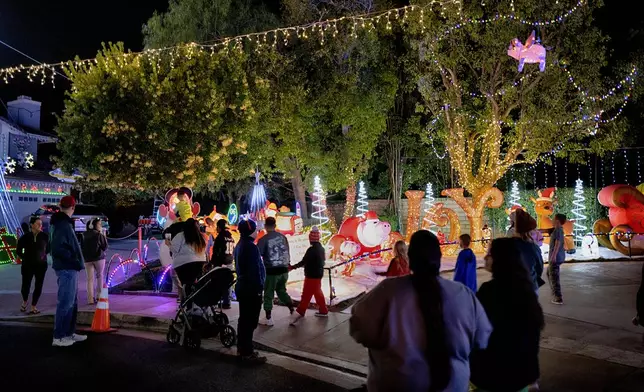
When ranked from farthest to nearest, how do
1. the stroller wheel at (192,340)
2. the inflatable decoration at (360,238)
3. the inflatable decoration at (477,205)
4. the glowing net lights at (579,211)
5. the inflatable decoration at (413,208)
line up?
the glowing net lights at (579,211) → the inflatable decoration at (477,205) → the inflatable decoration at (413,208) → the inflatable decoration at (360,238) → the stroller wheel at (192,340)

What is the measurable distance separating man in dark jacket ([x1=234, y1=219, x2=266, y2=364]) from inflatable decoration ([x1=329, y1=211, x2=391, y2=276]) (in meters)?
6.89

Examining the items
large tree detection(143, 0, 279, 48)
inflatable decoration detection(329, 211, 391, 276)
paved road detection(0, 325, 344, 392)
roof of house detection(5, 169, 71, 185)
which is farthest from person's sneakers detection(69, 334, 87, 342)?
roof of house detection(5, 169, 71, 185)

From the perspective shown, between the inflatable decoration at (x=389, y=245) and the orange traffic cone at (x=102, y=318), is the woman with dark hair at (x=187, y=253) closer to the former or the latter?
the orange traffic cone at (x=102, y=318)

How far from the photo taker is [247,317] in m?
6.43

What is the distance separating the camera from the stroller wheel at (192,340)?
6941 mm

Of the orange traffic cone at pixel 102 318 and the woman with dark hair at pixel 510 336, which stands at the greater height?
the woman with dark hair at pixel 510 336

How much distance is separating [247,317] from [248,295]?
0.93 feet

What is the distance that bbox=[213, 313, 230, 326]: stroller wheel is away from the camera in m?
7.16

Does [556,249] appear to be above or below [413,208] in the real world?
below

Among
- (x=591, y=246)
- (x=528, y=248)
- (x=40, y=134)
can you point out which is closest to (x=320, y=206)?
(x=591, y=246)

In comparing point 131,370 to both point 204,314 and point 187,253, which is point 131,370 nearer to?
point 204,314

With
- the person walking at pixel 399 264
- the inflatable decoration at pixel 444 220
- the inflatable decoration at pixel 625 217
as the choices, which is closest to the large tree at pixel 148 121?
the inflatable decoration at pixel 444 220

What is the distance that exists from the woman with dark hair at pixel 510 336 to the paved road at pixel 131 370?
2.66 m

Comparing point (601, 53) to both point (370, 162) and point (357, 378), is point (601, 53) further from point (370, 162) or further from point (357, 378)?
point (357, 378)
